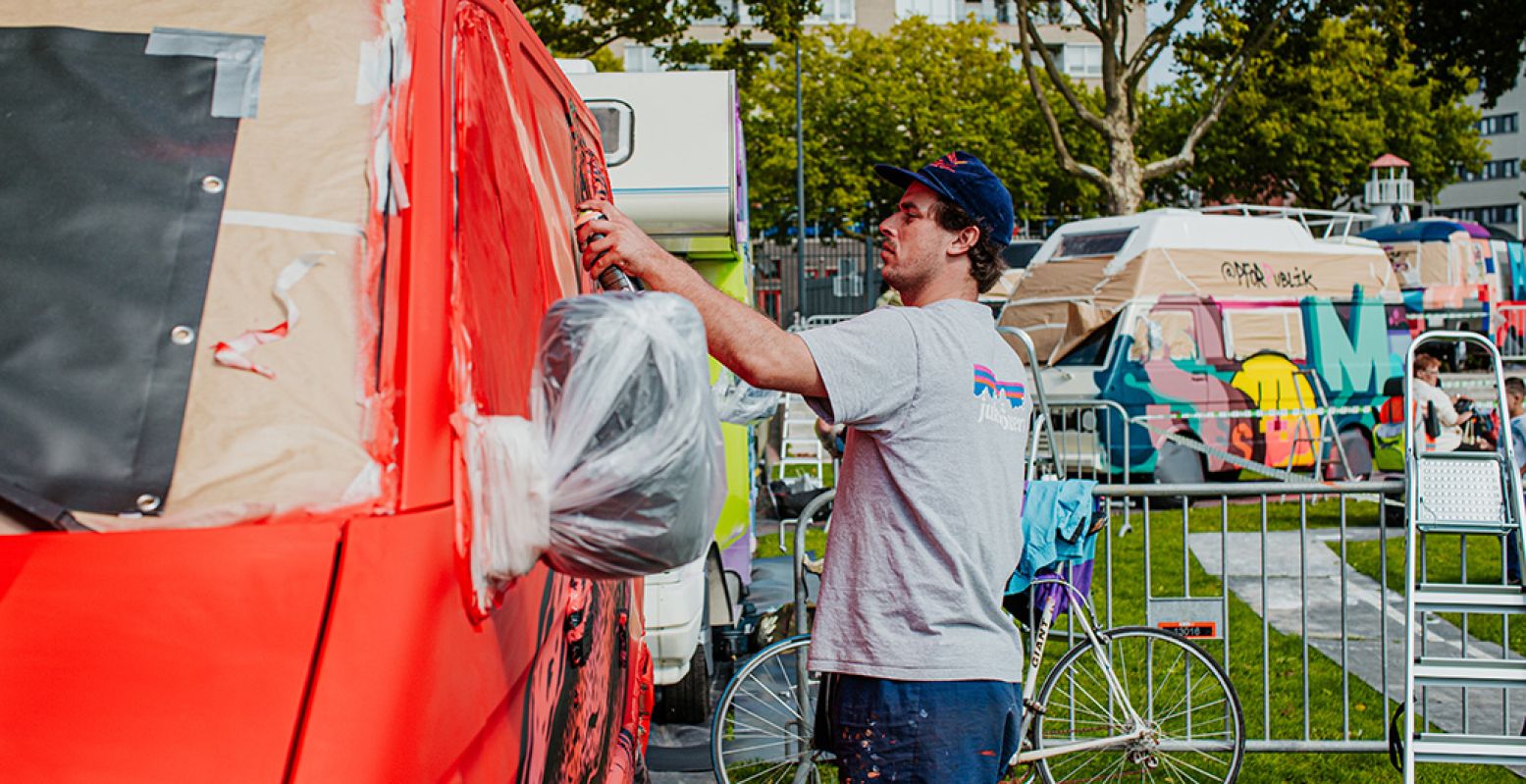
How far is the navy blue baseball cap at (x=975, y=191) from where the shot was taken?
2812 mm

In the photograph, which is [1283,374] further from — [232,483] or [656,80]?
[232,483]

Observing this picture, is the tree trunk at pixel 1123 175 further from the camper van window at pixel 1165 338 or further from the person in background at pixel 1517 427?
the person in background at pixel 1517 427

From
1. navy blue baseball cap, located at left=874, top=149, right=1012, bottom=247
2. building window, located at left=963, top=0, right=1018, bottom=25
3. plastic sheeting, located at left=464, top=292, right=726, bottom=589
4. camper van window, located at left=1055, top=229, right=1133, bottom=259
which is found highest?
building window, located at left=963, top=0, right=1018, bottom=25

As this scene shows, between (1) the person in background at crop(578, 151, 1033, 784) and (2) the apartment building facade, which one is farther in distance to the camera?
(2) the apartment building facade

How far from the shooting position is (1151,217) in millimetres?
15656

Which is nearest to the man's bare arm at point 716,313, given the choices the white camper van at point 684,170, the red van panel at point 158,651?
the red van panel at point 158,651

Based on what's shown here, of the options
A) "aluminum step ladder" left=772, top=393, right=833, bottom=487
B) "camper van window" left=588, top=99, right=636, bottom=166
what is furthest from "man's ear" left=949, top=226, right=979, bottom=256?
"aluminum step ladder" left=772, top=393, right=833, bottom=487

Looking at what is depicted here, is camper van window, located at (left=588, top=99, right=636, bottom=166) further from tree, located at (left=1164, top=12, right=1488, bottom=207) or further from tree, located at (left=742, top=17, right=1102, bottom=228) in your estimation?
tree, located at (left=1164, top=12, right=1488, bottom=207)

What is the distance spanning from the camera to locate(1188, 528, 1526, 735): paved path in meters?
6.48

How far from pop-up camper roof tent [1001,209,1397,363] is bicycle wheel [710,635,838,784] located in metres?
10.5

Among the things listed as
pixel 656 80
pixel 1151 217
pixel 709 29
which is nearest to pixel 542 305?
pixel 656 80

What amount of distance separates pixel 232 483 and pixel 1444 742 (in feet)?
15.5

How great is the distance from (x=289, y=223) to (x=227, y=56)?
0.30 m

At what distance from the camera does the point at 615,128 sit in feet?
15.0
